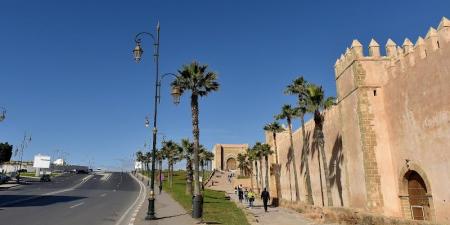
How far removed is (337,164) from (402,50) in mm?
11014

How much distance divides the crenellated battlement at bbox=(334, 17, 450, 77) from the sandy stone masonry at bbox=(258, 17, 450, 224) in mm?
44

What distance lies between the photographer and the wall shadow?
2945 centimetres

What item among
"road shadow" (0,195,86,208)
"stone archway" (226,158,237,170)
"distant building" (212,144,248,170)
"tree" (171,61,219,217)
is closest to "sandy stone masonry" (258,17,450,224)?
"tree" (171,61,219,217)

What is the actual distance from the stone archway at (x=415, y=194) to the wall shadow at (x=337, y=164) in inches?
291

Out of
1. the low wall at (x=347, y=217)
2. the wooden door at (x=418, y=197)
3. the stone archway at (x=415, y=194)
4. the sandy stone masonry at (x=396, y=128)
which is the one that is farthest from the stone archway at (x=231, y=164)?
the wooden door at (x=418, y=197)

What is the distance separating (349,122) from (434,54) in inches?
329

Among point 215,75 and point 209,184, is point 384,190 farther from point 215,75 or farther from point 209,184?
point 209,184

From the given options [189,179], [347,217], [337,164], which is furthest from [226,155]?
[347,217]

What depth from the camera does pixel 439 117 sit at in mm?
18344

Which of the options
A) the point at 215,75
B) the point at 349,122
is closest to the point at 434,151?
the point at 349,122

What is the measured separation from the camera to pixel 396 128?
22406 mm

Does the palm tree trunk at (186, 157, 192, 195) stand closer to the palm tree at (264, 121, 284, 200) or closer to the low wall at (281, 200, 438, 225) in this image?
the palm tree at (264, 121, 284, 200)

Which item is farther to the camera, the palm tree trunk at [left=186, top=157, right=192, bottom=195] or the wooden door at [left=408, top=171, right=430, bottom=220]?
the palm tree trunk at [left=186, top=157, right=192, bottom=195]

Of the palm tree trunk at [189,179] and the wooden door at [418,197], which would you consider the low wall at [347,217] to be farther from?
the palm tree trunk at [189,179]
